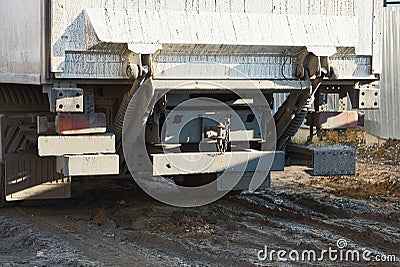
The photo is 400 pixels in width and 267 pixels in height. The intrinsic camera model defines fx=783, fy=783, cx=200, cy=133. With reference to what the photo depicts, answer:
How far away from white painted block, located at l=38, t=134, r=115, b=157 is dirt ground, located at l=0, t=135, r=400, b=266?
0.84 m

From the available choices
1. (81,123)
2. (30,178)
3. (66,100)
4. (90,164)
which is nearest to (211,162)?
(90,164)

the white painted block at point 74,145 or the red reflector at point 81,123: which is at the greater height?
the red reflector at point 81,123

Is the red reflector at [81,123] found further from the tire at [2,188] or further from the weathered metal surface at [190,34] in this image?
the tire at [2,188]

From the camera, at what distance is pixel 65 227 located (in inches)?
316

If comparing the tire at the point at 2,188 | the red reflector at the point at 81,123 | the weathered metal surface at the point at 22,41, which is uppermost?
the weathered metal surface at the point at 22,41

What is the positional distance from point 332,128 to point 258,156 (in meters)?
1.23

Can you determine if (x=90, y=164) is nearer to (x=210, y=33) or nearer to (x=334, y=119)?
(x=210, y=33)

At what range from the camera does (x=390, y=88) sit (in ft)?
55.0

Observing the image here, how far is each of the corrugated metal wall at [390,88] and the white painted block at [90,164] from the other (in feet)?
33.8

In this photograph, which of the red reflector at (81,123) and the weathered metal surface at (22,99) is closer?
the red reflector at (81,123)

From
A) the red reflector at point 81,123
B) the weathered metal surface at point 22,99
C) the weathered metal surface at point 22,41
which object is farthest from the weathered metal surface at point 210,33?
the weathered metal surface at point 22,99

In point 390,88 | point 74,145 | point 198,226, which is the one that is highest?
point 390,88

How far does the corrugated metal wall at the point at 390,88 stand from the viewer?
16.6 metres

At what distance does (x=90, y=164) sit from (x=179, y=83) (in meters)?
1.13
